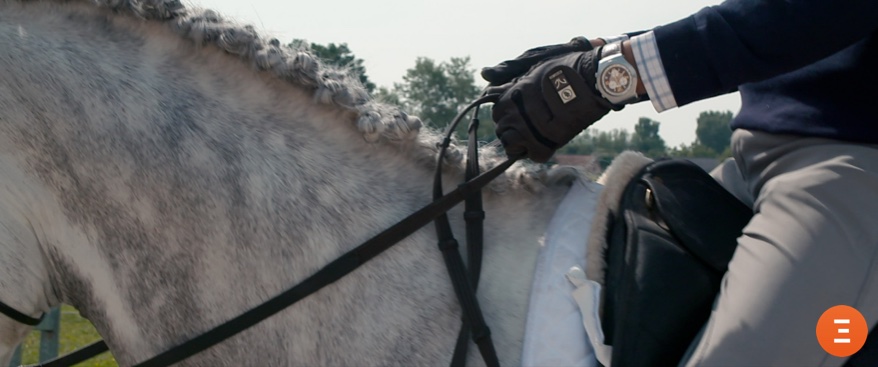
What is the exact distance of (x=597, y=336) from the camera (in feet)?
7.33

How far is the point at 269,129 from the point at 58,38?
689mm

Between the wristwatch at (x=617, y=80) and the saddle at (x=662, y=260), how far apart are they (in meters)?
0.30

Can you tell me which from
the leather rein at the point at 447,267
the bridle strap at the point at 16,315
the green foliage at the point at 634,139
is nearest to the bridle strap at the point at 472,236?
the leather rein at the point at 447,267

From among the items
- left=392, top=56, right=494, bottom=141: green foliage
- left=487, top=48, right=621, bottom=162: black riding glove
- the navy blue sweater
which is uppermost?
the navy blue sweater

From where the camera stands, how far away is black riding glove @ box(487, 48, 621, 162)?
232cm

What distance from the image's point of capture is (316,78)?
2572 mm

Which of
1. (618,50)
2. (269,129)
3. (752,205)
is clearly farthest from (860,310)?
(269,129)

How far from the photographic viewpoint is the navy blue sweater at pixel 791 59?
6.91ft

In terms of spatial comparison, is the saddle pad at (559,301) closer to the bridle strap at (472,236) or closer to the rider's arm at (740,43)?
the bridle strap at (472,236)

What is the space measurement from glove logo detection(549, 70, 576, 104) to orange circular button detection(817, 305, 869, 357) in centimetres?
85

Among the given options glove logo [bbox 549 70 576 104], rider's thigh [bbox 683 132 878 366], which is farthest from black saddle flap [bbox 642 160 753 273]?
A: glove logo [bbox 549 70 576 104]

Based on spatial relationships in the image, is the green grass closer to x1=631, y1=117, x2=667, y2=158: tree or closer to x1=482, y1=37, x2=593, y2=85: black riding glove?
x1=482, y1=37, x2=593, y2=85: black riding glove

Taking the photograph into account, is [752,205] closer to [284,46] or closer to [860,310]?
[860,310]

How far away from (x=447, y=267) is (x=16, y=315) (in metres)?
1.22
